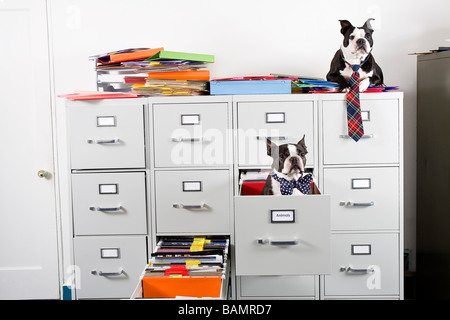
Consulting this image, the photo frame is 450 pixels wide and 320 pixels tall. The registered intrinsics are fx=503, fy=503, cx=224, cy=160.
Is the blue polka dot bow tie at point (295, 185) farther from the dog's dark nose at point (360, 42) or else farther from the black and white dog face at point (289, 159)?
the dog's dark nose at point (360, 42)

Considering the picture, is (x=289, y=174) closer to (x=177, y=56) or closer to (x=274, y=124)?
(x=274, y=124)

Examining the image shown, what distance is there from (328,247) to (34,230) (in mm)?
1946

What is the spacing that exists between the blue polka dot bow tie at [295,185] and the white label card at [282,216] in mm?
219

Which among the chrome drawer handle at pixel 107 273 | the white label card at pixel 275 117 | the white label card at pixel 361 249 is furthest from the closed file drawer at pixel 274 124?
the chrome drawer handle at pixel 107 273

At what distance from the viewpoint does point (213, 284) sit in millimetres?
1903

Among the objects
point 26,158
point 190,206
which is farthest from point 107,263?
point 26,158

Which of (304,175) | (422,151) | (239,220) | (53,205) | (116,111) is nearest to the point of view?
(239,220)

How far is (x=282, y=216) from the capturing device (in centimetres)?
186

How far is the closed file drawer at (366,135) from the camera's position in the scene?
241 cm

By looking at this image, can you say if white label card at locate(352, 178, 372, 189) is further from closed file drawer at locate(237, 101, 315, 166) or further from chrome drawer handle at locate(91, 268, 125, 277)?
chrome drawer handle at locate(91, 268, 125, 277)

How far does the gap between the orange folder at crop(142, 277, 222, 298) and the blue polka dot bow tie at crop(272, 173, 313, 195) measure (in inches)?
18.0

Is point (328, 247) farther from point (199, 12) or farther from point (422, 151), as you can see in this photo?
point (199, 12)

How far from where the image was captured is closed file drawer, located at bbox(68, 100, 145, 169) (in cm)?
245
